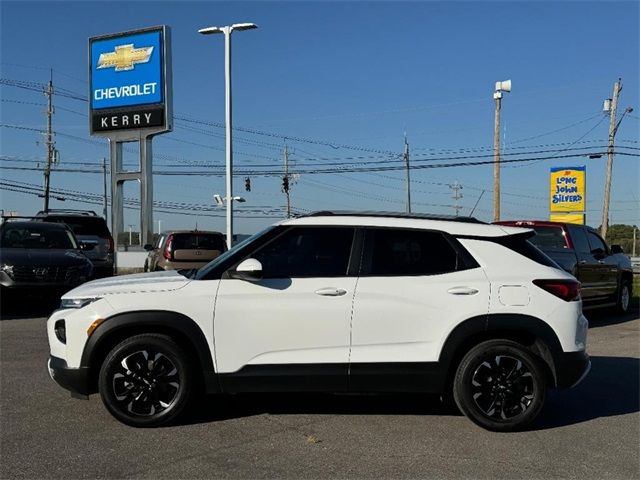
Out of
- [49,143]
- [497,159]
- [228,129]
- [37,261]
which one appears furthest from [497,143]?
[49,143]

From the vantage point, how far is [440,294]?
507 cm

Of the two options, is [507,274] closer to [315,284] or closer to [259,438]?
[315,284]

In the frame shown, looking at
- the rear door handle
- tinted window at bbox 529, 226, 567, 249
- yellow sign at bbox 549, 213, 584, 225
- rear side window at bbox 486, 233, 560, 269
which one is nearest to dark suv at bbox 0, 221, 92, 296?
tinted window at bbox 529, 226, 567, 249

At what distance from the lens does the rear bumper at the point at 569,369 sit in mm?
5102

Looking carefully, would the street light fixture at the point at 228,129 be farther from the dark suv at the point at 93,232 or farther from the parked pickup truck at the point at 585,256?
the parked pickup truck at the point at 585,256

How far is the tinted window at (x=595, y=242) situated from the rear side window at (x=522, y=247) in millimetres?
6972

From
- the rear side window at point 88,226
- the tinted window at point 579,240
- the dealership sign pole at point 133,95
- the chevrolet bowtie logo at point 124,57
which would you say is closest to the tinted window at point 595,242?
the tinted window at point 579,240

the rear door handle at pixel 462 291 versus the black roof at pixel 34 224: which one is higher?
the black roof at pixel 34 224

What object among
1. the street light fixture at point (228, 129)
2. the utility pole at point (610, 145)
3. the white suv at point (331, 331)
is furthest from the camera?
the utility pole at point (610, 145)

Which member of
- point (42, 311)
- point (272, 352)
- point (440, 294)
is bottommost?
point (42, 311)

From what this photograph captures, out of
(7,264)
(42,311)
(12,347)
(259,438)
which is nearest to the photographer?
(259,438)

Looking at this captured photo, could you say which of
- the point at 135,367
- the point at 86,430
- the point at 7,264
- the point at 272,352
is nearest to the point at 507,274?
the point at 272,352

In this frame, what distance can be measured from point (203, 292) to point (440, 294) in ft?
6.19

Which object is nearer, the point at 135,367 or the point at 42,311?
the point at 135,367
